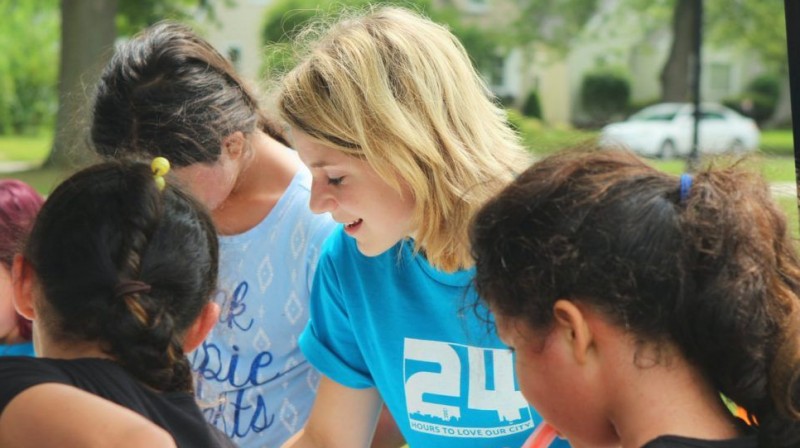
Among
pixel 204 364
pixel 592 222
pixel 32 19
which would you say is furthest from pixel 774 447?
pixel 32 19

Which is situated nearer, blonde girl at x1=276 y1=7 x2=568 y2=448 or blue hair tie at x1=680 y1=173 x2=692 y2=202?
blue hair tie at x1=680 y1=173 x2=692 y2=202

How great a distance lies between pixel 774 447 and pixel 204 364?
4.94 feet

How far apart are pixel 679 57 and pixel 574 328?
26.1m

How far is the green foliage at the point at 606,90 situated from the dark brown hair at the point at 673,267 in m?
32.8

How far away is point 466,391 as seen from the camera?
2.10m

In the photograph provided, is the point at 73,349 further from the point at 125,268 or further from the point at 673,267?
the point at 673,267

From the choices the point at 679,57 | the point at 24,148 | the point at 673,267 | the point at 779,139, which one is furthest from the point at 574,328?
the point at 779,139

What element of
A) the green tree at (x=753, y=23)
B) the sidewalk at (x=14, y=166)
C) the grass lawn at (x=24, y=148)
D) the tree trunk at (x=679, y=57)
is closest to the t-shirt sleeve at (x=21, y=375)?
the sidewalk at (x=14, y=166)

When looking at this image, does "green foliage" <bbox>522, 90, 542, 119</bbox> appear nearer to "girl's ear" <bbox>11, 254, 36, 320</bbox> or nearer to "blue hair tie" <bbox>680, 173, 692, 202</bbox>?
"girl's ear" <bbox>11, 254, 36, 320</bbox>

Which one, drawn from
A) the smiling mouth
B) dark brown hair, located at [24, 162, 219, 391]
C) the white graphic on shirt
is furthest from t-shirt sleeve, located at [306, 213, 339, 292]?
dark brown hair, located at [24, 162, 219, 391]

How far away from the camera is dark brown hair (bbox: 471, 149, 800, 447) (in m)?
1.43

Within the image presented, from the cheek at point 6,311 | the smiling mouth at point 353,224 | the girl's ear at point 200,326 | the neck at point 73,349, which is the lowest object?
the cheek at point 6,311

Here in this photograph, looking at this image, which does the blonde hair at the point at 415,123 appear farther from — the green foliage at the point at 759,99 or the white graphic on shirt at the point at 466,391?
the green foliage at the point at 759,99

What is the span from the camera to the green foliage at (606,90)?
3391cm
